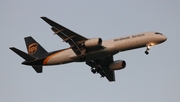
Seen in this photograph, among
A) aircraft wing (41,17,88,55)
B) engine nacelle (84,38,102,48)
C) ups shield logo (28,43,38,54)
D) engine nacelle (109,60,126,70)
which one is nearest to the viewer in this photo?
engine nacelle (84,38,102,48)

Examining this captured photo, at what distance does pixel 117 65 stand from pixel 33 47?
14.7 metres

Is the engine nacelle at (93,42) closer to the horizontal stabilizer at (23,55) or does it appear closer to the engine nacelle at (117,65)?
the engine nacelle at (117,65)

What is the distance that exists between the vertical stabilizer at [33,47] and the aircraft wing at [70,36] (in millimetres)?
8394

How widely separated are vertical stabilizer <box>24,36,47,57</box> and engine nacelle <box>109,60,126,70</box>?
1155cm

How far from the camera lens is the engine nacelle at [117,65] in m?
54.1

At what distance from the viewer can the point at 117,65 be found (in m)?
54.4

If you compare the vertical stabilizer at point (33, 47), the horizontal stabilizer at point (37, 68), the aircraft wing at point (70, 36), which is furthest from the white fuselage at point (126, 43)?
the vertical stabilizer at point (33, 47)

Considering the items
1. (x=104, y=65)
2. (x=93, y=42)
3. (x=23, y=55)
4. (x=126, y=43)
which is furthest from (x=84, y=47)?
(x=23, y=55)

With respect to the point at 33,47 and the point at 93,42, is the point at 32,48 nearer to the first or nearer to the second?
the point at 33,47

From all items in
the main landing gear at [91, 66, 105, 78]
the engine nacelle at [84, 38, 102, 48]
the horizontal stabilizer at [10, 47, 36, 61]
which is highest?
the engine nacelle at [84, 38, 102, 48]

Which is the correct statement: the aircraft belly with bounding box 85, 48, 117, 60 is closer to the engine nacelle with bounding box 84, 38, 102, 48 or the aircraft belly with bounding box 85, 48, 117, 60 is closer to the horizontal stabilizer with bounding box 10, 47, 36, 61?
the engine nacelle with bounding box 84, 38, 102, 48

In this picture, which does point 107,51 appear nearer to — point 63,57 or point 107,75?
point 63,57

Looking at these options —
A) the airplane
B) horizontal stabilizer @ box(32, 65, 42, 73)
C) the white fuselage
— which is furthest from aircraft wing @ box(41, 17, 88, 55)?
horizontal stabilizer @ box(32, 65, 42, 73)

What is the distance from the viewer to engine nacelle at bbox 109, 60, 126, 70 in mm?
54125
